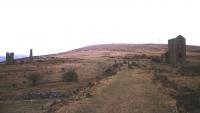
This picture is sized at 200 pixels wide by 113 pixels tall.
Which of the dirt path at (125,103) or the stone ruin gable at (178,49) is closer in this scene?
the dirt path at (125,103)

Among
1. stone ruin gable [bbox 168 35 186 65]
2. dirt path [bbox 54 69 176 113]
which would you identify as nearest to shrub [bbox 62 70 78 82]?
stone ruin gable [bbox 168 35 186 65]

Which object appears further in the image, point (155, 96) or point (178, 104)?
point (155, 96)

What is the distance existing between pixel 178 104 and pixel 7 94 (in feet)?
76.4

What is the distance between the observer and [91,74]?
50.9 meters

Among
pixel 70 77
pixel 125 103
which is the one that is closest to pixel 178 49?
pixel 70 77

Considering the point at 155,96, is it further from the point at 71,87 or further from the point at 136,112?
the point at 71,87

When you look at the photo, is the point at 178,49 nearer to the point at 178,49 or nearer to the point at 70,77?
the point at 178,49

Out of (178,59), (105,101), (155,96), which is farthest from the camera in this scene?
(178,59)

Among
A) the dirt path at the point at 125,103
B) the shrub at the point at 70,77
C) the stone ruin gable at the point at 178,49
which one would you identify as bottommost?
the shrub at the point at 70,77

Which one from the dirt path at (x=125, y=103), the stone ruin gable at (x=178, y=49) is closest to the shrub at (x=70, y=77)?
the stone ruin gable at (x=178, y=49)

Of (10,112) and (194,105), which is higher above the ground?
(194,105)

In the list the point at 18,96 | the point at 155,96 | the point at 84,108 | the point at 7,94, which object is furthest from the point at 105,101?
the point at 7,94

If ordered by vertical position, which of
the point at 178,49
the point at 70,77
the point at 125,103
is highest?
the point at 178,49

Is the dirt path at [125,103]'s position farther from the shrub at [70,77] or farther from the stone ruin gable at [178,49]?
the stone ruin gable at [178,49]
